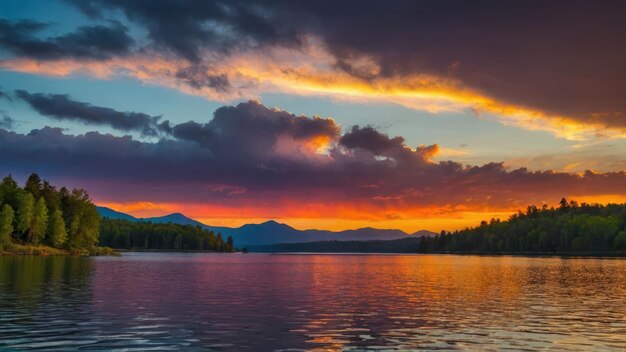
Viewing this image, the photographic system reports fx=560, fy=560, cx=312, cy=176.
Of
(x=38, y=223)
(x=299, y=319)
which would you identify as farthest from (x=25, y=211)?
(x=299, y=319)

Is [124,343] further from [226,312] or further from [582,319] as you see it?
[582,319]

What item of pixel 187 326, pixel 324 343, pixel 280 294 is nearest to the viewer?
pixel 324 343

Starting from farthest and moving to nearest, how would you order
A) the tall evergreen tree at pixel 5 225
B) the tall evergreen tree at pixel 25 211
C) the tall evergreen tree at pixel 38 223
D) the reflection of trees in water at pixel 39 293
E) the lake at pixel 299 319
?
the tall evergreen tree at pixel 38 223 → the tall evergreen tree at pixel 25 211 → the tall evergreen tree at pixel 5 225 → the reflection of trees in water at pixel 39 293 → the lake at pixel 299 319

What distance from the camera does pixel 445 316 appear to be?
45906mm

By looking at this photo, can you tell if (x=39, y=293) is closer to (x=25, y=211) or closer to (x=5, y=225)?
(x=5, y=225)

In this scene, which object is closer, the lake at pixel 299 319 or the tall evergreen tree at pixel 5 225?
the lake at pixel 299 319

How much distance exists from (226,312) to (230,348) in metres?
16.7

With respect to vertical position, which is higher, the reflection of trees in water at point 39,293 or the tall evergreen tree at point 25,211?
the tall evergreen tree at point 25,211

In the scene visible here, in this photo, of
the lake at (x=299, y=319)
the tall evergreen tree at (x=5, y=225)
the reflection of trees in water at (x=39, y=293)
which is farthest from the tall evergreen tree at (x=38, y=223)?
the lake at (x=299, y=319)

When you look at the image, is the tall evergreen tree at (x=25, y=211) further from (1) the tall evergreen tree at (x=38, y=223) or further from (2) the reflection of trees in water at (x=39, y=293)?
(2) the reflection of trees in water at (x=39, y=293)

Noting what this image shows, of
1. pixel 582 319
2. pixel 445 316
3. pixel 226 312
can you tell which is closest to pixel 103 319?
pixel 226 312

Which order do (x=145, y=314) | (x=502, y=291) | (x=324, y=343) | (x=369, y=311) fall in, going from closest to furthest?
(x=324, y=343) → (x=145, y=314) → (x=369, y=311) → (x=502, y=291)

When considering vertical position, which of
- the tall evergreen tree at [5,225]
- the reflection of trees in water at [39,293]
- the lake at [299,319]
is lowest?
the lake at [299,319]

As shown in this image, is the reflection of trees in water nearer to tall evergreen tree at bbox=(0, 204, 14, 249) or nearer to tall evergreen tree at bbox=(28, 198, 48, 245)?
tall evergreen tree at bbox=(0, 204, 14, 249)
